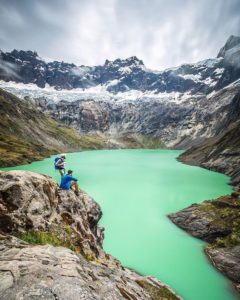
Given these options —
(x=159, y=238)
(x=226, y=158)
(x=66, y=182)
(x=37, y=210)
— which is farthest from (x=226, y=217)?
(x=226, y=158)

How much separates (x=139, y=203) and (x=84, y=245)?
103 ft

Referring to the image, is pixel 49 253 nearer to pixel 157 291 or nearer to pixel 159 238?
pixel 157 291

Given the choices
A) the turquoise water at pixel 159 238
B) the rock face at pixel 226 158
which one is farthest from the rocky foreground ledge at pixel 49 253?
the rock face at pixel 226 158

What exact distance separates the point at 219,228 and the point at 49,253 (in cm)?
2431

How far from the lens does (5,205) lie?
1462 centimetres

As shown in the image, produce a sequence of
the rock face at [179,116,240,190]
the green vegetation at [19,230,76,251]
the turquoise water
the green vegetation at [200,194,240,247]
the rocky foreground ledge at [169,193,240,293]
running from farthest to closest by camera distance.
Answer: the rock face at [179,116,240,190]
the green vegetation at [200,194,240,247]
the rocky foreground ledge at [169,193,240,293]
the turquoise water
the green vegetation at [19,230,76,251]

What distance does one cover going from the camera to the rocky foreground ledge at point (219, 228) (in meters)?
22.9

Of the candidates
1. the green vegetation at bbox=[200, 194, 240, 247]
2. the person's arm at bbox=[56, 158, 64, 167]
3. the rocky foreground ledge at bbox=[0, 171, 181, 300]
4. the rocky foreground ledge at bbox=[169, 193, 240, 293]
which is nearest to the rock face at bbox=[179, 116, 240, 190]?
Answer: the green vegetation at bbox=[200, 194, 240, 247]

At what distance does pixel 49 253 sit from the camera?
10.4 m

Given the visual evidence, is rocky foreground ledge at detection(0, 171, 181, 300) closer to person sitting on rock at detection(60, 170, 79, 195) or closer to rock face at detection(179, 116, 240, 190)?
person sitting on rock at detection(60, 170, 79, 195)

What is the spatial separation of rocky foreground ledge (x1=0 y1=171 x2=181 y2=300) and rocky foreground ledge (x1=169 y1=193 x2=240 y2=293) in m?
8.91

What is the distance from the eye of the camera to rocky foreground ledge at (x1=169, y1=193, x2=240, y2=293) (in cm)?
2289

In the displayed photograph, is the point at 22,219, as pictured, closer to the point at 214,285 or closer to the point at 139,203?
the point at 214,285

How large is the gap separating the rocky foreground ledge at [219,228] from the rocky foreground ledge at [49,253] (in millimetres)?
8914
